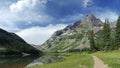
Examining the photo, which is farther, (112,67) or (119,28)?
(119,28)

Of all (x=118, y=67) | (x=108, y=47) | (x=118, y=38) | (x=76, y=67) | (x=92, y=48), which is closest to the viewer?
(x=118, y=67)

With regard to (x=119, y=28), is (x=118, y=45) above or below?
below

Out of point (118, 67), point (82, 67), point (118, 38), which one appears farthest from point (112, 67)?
point (118, 38)

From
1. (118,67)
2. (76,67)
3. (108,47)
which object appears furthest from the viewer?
(108,47)

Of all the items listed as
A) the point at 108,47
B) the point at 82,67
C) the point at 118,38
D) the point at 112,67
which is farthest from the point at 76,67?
the point at 108,47

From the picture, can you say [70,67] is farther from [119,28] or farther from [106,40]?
[106,40]

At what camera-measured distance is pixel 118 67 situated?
3775 cm

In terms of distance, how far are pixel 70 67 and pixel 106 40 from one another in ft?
313

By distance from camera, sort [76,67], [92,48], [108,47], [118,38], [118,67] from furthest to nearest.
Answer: [92,48]
[108,47]
[118,38]
[76,67]
[118,67]

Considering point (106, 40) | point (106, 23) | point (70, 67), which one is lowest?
point (70, 67)

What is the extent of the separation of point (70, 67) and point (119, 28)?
86.0 meters

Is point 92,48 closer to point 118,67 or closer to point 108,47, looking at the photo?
point 108,47

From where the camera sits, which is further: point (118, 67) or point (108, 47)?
point (108, 47)

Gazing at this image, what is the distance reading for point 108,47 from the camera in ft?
454
